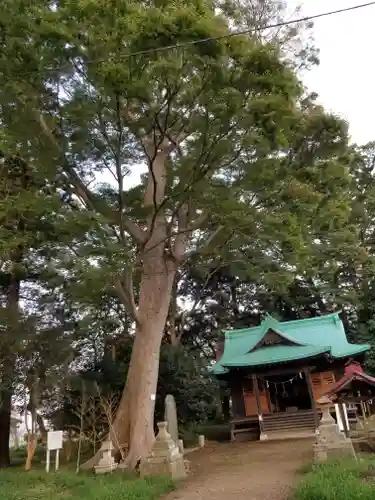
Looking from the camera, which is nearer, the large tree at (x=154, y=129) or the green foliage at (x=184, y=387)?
the large tree at (x=154, y=129)

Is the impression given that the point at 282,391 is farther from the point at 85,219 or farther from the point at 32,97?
the point at 32,97

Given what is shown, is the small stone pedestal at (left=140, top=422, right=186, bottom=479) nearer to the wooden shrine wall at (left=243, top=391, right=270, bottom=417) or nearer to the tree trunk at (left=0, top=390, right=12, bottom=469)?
the tree trunk at (left=0, top=390, right=12, bottom=469)

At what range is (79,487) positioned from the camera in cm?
802

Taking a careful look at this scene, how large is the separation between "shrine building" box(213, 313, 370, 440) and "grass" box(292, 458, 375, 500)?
28.0ft

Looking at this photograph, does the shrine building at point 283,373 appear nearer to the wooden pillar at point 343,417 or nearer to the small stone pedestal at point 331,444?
the wooden pillar at point 343,417

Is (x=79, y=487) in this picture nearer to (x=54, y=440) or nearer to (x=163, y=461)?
(x=163, y=461)

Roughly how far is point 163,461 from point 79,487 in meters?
1.70

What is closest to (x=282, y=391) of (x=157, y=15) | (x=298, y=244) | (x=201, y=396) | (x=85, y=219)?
(x=201, y=396)

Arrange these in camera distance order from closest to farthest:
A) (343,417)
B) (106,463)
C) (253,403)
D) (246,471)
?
(246,471) < (106,463) < (343,417) < (253,403)

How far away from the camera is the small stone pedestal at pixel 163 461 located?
8742mm

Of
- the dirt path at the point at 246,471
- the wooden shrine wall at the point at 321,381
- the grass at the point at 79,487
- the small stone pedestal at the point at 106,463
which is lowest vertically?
the dirt path at the point at 246,471

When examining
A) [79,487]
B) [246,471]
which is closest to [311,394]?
[246,471]

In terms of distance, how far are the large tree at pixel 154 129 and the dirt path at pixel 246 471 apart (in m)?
1.90

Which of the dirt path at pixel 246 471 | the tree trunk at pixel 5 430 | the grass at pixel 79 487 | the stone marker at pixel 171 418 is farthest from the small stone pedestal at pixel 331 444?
the tree trunk at pixel 5 430
